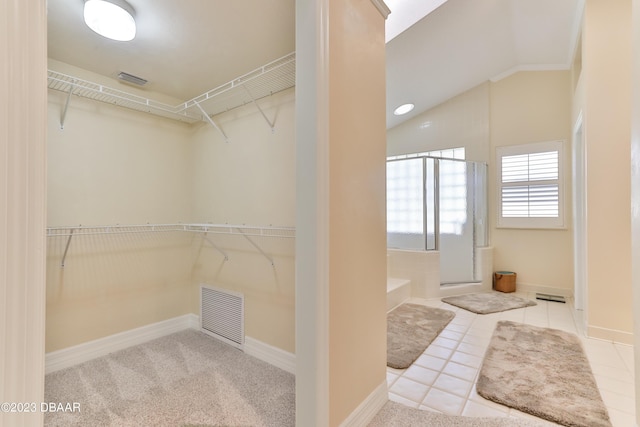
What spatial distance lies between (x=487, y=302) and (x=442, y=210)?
3.92 feet

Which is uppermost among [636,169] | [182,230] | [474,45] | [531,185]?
[474,45]

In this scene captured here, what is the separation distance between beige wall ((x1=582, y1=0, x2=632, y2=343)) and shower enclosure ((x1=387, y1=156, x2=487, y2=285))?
1.44 m

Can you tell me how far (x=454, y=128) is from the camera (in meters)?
4.13

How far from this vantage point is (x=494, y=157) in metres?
3.89

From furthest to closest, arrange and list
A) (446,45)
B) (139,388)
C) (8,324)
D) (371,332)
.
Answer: (446,45)
(139,388)
(371,332)
(8,324)

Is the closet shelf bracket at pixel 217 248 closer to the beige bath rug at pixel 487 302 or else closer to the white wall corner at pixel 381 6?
the white wall corner at pixel 381 6

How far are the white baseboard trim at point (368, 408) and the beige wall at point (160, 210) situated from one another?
2.06 feet

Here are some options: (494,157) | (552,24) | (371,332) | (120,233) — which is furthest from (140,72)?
(494,157)

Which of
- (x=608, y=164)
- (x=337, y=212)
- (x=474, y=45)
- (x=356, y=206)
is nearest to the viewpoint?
(x=337, y=212)

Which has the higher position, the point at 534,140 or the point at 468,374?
the point at 534,140

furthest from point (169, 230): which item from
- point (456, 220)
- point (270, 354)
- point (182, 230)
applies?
point (456, 220)

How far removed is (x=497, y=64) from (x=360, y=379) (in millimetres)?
3959

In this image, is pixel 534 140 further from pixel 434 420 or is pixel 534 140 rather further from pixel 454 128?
pixel 434 420

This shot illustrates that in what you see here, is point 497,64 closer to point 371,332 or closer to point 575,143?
point 575,143
